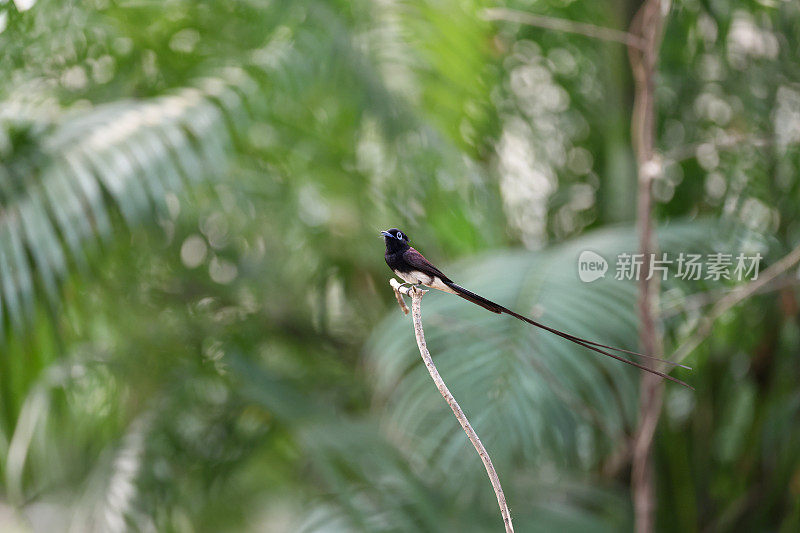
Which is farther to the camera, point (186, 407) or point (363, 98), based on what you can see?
point (186, 407)

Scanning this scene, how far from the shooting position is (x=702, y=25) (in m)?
1.18

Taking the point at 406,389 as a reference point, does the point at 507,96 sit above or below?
above

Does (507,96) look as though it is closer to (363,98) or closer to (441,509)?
(363,98)

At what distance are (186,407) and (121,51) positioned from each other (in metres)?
0.58

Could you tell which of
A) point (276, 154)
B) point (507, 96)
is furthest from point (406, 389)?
point (507, 96)

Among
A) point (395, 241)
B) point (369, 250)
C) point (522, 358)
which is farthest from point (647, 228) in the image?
point (369, 250)
